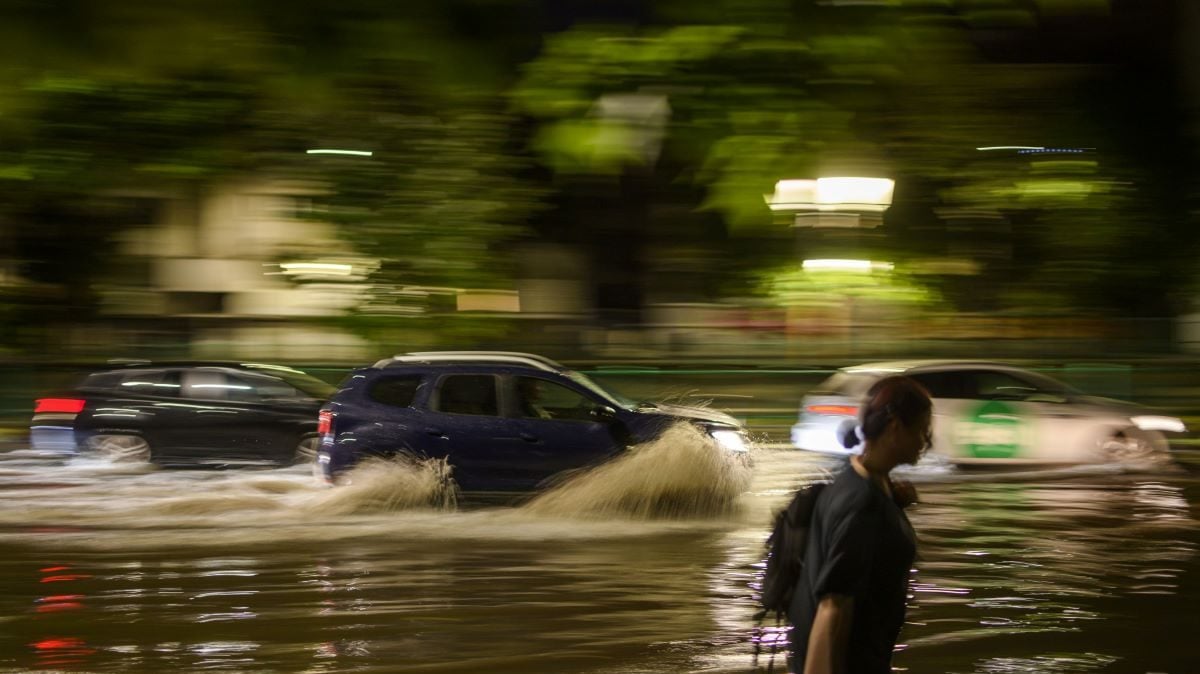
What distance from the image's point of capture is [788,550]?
3.43 meters

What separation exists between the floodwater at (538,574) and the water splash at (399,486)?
0.07ft

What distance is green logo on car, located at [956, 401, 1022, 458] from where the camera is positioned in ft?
54.3

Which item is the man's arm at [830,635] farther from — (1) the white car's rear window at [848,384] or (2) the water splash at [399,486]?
(1) the white car's rear window at [848,384]

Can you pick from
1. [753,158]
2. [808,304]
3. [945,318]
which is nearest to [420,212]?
[753,158]

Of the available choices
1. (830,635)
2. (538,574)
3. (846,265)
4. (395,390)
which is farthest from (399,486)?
(846,265)

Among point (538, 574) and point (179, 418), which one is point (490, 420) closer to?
point (538, 574)

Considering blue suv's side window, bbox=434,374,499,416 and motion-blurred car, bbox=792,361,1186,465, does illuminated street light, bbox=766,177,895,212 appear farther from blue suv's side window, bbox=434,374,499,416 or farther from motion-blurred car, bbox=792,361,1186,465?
motion-blurred car, bbox=792,361,1186,465

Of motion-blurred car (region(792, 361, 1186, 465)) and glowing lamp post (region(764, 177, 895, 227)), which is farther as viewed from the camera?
motion-blurred car (region(792, 361, 1186, 465))

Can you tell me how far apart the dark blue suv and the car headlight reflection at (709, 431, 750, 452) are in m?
0.01

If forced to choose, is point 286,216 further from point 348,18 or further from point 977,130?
point 977,130

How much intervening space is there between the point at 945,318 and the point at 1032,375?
14190 mm

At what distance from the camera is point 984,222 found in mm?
2684

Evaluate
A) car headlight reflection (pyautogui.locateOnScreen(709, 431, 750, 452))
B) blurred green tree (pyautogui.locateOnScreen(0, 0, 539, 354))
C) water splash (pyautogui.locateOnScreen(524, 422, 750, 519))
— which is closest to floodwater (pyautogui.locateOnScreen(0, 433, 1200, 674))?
water splash (pyautogui.locateOnScreen(524, 422, 750, 519))

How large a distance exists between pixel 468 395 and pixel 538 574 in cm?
309
